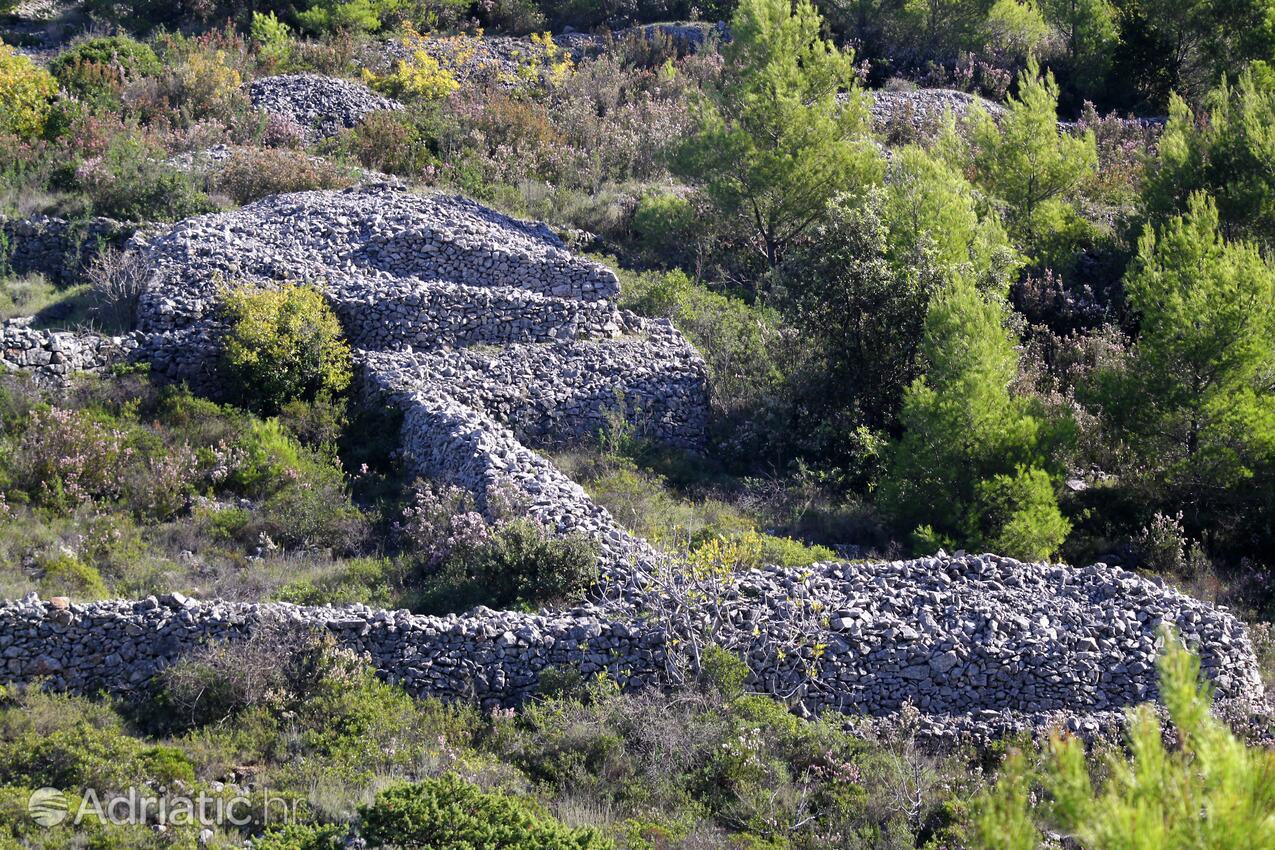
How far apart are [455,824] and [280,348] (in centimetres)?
924

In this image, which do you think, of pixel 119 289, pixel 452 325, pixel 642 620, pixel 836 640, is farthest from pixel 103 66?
pixel 836 640

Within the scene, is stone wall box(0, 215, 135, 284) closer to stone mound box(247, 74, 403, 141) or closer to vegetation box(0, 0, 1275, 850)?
vegetation box(0, 0, 1275, 850)

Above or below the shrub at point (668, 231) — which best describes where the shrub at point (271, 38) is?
above

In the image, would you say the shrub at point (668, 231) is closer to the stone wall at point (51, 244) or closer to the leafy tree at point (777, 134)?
the leafy tree at point (777, 134)

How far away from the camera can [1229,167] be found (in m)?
19.3

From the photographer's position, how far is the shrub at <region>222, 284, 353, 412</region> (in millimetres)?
15133

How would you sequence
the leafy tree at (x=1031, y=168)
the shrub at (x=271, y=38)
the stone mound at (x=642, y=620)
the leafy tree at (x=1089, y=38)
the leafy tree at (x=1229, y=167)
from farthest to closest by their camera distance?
the leafy tree at (x=1089, y=38)
the shrub at (x=271, y=38)
the leafy tree at (x=1031, y=168)
the leafy tree at (x=1229, y=167)
the stone mound at (x=642, y=620)

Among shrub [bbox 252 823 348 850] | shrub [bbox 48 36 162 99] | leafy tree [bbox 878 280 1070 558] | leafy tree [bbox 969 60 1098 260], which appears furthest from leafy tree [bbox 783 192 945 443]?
shrub [bbox 48 36 162 99]

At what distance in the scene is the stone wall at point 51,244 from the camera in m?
18.0

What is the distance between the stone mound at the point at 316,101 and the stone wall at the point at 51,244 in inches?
251

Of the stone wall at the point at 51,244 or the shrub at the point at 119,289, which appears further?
the stone wall at the point at 51,244

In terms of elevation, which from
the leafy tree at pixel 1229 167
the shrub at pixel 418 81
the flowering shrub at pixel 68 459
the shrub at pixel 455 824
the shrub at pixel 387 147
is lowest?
the flowering shrub at pixel 68 459

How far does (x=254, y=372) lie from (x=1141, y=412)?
11170 mm

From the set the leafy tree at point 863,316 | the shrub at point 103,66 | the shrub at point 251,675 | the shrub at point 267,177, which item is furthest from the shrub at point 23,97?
the shrub at point 251,675
